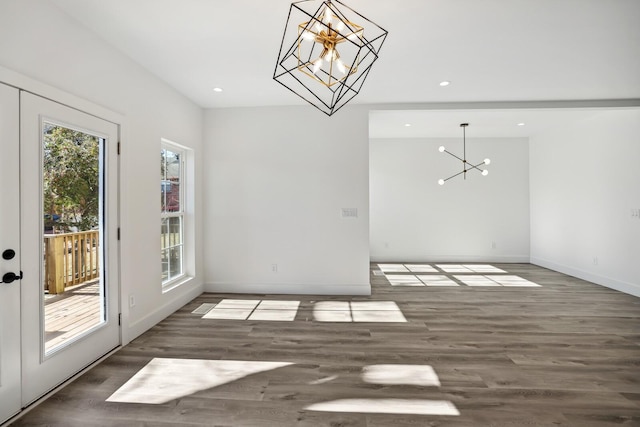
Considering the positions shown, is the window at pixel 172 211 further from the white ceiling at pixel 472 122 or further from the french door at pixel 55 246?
the white ceiling at pixel 472 122

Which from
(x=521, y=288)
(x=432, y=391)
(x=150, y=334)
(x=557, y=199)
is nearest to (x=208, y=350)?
(x=150, y=334)

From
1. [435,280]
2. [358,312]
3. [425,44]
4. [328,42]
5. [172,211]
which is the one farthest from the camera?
[435,280]

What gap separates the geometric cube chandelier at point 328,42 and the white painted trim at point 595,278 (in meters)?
5.02

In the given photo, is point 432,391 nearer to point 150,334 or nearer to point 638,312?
point 150,334

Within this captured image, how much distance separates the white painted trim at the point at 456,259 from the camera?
21.8ft

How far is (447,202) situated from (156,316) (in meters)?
6.13

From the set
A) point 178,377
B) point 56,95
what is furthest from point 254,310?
point 56,95

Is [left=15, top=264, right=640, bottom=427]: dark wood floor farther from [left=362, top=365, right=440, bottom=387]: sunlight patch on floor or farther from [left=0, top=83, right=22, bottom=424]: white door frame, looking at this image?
[left=0, top=83, right=22, bottom=424]: white door frame

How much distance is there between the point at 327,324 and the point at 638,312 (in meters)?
3.82

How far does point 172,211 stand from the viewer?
152 inches

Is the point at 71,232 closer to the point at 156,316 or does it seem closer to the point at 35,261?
the point at 35,261

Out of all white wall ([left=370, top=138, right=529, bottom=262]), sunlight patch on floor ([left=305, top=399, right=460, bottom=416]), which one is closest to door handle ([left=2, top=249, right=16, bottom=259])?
sunlight patch on floor ([left=305, top=399, right=460, bottom=416])

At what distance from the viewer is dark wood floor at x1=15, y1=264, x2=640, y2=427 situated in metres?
1.82

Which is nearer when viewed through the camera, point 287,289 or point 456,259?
point 287,289
